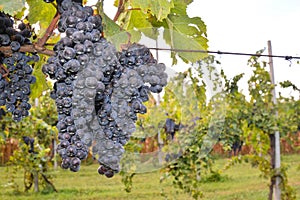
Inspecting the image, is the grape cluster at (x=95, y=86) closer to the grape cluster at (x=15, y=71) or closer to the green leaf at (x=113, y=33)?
the green leaf at (x=113, y=33)

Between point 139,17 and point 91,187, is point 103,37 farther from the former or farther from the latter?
point 91,187

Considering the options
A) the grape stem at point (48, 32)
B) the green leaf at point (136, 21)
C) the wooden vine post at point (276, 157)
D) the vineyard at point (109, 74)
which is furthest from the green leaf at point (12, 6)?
the wooden vine post at point (276, 157)

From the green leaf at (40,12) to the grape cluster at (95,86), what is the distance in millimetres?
391

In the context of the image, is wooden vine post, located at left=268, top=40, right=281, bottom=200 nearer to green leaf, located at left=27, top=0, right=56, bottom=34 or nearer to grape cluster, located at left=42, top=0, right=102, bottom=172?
green leaf, located at left=27, top=0, right=56, bottom=34

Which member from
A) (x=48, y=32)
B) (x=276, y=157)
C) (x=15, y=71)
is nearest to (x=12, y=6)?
(x=48, y=32)

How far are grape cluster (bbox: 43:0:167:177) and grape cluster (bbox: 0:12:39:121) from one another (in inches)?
10.6

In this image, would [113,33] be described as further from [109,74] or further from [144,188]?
[144,188]

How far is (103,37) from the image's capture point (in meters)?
1.08

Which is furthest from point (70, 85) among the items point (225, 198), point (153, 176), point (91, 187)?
point (153, 176)

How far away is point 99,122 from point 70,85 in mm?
98

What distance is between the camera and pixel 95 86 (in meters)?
0.96

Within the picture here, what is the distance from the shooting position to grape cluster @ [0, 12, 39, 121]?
4.17ft

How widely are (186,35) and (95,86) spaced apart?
1.63ft

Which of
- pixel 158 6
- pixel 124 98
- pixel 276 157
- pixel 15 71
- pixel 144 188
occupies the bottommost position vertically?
pixel 144 188
